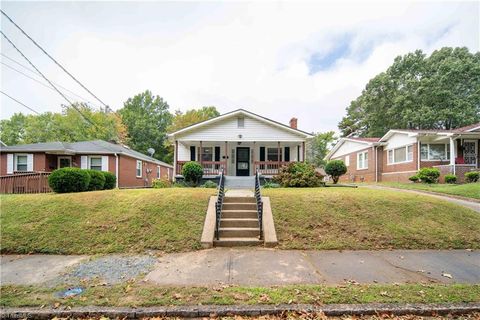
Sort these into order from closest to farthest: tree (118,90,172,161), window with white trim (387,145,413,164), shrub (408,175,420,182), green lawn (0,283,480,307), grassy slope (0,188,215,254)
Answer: green lawn (0,283,480,307), grassy slope (0,188,215,254), shrub (408,175,420,182), window with white trim (387,145,413,164), tree (118,90,172,161)

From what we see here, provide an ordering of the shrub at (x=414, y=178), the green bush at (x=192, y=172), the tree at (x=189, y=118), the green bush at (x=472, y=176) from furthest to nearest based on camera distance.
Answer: the tree at (x=189, y=118), the shrub at (x=414, y=178), the green bush at (x=472, y=176), the green bush at (x=192, y=172)

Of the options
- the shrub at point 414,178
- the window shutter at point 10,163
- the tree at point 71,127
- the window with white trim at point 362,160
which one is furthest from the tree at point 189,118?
the shrub at point 414,178

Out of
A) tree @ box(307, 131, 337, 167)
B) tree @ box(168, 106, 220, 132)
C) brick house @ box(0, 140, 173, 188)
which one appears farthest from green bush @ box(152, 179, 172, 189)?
tree @ box(307, 131, 337, 167)

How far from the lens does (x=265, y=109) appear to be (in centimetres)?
4022

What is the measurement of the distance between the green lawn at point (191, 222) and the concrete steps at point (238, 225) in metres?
0.63

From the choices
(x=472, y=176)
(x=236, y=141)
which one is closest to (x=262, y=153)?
(x=236, y=141)

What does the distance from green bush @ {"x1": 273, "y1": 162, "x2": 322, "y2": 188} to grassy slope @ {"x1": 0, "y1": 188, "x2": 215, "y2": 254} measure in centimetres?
526

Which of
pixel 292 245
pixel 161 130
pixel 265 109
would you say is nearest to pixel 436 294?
pixel 292 245

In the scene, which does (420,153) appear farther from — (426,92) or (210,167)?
(426,92)

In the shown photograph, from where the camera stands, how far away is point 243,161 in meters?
17.9

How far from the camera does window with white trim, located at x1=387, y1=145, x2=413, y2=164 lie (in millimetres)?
19075

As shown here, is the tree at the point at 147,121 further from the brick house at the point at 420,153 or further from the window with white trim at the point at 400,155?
the window with white trim at the point at 400,155

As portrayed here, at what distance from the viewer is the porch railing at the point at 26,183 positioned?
41.8ft

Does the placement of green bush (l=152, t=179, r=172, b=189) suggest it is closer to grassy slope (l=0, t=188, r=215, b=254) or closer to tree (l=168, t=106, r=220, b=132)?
grassy slope (l=0, t=188, r=215, b=254)
